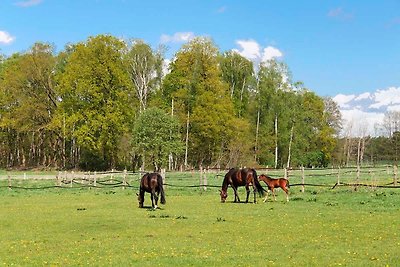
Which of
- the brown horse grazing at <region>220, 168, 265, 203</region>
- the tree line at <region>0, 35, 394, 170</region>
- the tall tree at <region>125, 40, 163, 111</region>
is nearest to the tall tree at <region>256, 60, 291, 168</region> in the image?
the tree line at <region>0, 35, 394, 170</region>

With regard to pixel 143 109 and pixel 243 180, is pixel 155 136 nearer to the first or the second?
pixel 143 109

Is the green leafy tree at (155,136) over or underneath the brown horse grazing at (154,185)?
over

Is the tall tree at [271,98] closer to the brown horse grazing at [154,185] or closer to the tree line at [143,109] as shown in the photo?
the tree line at [143,109]

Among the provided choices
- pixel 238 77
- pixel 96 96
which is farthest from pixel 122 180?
pixel 238 77

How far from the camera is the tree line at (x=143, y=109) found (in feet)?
191

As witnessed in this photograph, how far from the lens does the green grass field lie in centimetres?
1079

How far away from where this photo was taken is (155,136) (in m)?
54.1

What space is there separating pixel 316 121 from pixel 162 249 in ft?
240

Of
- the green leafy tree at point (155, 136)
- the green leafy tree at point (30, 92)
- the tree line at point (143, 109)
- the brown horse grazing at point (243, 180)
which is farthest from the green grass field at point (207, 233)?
the green leafy tree at point (30, 92)

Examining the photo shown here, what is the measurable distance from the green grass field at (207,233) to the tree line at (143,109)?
32878mm

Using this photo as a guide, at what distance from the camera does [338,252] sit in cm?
1127

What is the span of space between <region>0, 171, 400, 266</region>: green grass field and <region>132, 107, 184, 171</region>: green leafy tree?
28733 millimetres

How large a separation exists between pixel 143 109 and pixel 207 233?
49.0 m

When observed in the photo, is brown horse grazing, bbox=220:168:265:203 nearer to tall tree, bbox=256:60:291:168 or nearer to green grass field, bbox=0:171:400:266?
green grass field, bbox=0:171:400:266
